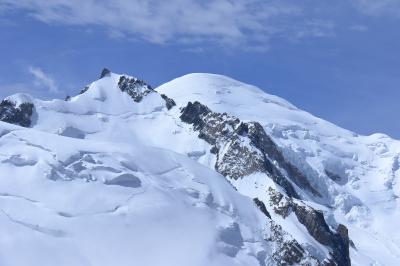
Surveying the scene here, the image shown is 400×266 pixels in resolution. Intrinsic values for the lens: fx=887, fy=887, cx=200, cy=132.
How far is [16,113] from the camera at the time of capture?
19562 centimetres

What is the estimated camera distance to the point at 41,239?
119 metres

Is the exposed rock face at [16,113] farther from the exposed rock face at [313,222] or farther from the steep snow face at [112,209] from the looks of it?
the exposed rock face at [313,222]

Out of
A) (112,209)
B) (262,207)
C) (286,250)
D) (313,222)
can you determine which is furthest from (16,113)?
(286,250)

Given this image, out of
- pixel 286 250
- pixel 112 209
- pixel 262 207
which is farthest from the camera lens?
pixel 262 207

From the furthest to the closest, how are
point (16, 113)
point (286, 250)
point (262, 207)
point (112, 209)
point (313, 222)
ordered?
point (16, 113), point (313, 222), point (262, 207), point (286, 250), point (112, 209)

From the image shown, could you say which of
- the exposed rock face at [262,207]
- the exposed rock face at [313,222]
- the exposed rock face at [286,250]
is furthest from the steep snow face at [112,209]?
the exposed rock face at [313,222]

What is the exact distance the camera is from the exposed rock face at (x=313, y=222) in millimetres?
167375

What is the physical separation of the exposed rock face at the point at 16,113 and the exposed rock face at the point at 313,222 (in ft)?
194

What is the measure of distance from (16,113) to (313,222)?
71.2m

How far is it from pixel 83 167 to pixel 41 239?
72.5ft

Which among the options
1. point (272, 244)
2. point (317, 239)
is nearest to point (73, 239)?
point (272, 244)

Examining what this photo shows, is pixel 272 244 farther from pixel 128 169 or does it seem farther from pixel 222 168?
pixel 222 168

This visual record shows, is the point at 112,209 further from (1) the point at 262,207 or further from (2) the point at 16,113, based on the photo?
(2) the point at 16,113

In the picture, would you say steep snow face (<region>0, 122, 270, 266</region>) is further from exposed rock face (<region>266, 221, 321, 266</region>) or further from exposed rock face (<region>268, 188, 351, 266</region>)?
exposed rock face (<region>268, 188, 351, 266</region>)
